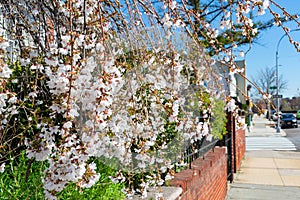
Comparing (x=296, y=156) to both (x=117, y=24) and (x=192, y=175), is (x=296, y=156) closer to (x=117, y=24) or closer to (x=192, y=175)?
(x=192, y=175)

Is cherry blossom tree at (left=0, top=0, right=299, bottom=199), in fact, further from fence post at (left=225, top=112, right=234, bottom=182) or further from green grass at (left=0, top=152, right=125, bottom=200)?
fence post at (left=225, top=112, right=234, bottom=182)

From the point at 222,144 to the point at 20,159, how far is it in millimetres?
4605

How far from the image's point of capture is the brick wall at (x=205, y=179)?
2992 mm

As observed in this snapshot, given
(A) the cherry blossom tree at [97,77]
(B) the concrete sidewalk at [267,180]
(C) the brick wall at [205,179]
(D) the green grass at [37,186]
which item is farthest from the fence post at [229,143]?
(D) the green grass at [37,186]

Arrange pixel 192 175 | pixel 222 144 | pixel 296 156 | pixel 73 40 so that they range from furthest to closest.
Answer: pixel 296 156, pixel 222 144, pixel 192 175, pixel 73 40

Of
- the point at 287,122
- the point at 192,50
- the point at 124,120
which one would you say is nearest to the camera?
the point at 124,120

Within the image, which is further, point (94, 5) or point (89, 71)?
point (94, 5)

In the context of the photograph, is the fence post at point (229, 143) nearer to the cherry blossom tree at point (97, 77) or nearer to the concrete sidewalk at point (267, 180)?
the concrete sidewalk at point (267, 180)

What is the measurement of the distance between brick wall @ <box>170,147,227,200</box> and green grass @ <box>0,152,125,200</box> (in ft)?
2.54

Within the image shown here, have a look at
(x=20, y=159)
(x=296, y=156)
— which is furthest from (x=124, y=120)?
(x=296, y=156)

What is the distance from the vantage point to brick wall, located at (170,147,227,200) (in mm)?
2992

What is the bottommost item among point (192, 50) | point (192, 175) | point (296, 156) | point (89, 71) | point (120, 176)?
point (296, 156)

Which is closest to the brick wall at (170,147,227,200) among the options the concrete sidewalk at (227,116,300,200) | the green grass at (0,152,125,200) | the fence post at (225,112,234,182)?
the concrete sidewalk at (227,116,300,200)

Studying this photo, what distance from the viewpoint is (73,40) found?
129cm
